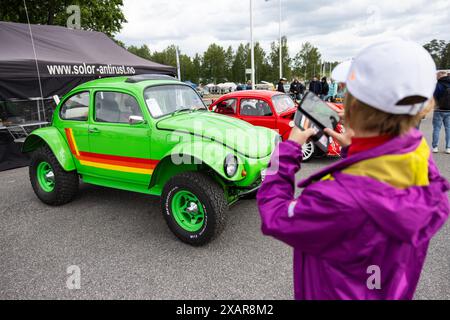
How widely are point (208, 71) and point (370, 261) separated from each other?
255 ft

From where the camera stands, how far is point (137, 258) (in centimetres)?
327

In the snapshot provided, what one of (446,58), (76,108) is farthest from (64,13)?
(446,58)

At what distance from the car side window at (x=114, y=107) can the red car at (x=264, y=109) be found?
3.50 m

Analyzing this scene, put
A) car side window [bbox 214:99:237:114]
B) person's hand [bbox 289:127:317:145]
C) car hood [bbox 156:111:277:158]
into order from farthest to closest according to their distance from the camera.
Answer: car side window [bbox 214:99:237:114] → car hood [bbox 156:111:277:158] → person's hand [bbox 289:127:317:145]

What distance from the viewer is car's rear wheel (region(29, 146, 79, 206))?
14.6 feet

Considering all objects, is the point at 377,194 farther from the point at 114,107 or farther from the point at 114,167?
the point at 114,107

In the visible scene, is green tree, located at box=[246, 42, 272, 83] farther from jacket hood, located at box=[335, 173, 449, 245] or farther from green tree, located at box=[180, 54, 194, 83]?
jacket hood, located at box=[335, 173, 449, 245]

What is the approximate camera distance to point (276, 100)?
282 inches

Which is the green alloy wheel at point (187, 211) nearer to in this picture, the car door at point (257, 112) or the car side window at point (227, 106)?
the car door at point (257, 112)

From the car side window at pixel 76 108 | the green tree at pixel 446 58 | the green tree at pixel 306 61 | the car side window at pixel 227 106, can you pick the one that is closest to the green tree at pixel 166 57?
the green tree at pixel 306 61

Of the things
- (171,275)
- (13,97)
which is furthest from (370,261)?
(13,97)

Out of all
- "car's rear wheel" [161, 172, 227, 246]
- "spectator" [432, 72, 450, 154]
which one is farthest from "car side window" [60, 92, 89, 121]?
"spectator" [432, 72, 450, 154]

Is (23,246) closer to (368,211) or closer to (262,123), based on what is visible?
(368,211)

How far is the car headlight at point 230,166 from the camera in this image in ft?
10.6
